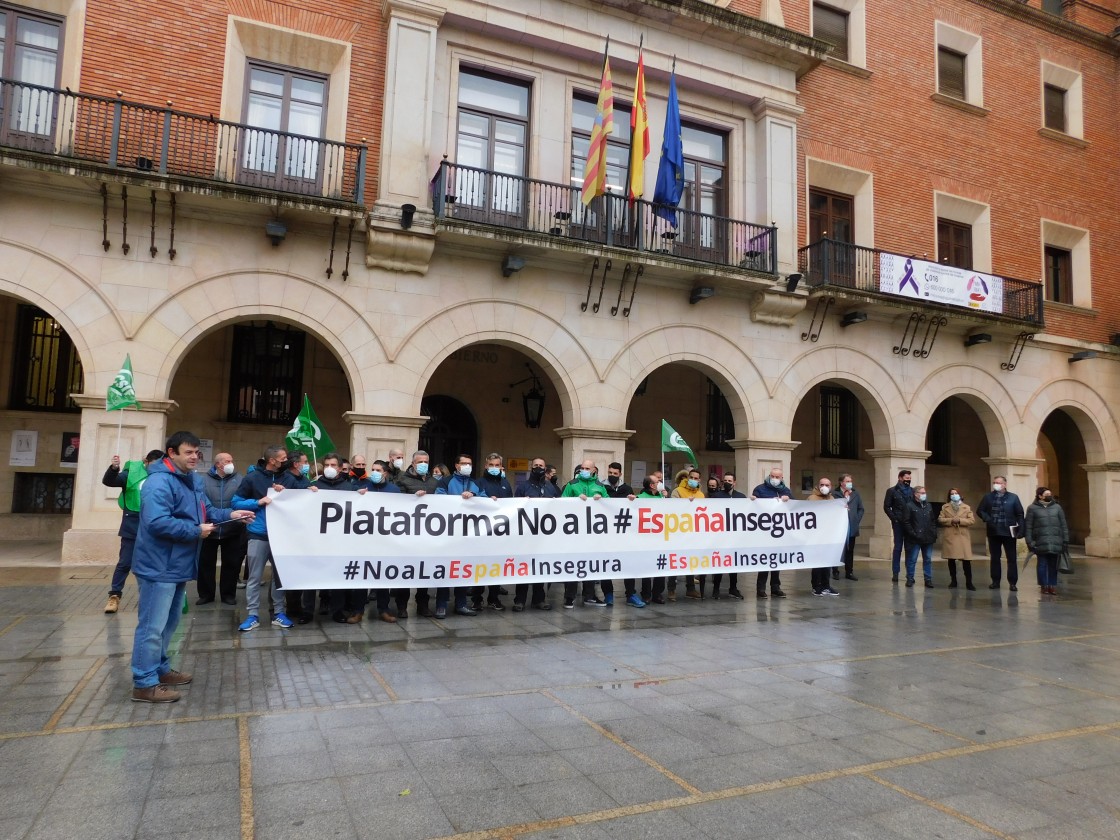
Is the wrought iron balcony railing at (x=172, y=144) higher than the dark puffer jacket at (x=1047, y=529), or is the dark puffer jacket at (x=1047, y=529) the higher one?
the wrought iron balcony railing at (x=172, y=144)

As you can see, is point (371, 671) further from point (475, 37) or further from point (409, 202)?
point (475, 37)

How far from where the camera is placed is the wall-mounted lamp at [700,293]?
14.9 metres

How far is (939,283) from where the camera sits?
17.2m

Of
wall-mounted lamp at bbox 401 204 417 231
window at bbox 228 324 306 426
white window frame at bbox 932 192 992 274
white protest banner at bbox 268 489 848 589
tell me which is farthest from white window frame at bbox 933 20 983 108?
window at bbox 228 324 306 426

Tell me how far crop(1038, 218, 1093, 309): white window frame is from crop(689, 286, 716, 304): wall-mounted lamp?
11907 millimetres

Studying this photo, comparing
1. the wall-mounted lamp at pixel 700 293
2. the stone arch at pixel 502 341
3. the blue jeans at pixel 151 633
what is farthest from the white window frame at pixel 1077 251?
the blue jeans at pixel 151 633

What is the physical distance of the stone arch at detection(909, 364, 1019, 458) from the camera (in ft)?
58.0

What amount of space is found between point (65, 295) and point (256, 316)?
272 cm

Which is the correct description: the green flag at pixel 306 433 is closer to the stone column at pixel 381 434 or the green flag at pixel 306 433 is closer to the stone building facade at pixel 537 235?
the stone column at pixel 381 434

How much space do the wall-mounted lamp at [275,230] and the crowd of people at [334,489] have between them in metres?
3.93

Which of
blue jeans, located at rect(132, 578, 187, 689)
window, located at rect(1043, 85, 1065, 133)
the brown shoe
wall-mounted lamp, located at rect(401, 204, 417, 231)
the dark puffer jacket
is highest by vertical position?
window, located at rect(1043, 85, 1065, 133)

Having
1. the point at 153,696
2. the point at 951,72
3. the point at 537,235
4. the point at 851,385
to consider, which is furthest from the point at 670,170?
the point at 153,696

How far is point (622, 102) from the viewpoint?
15.5 meters

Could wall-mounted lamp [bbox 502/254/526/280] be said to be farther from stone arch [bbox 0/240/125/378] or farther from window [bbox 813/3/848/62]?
window [bbox 813/3/848/62]
